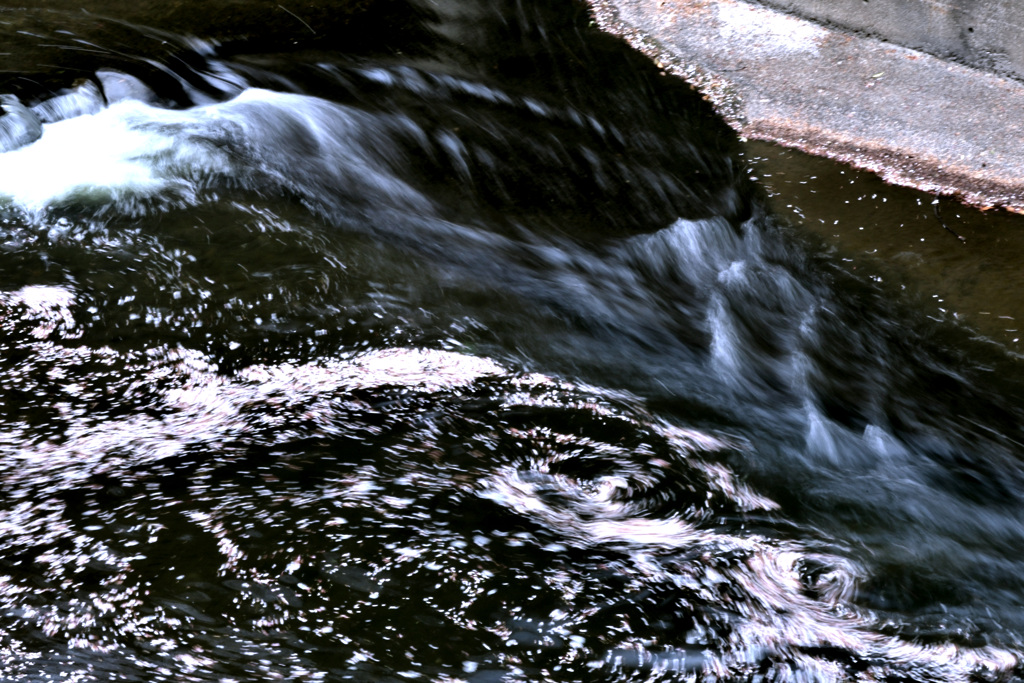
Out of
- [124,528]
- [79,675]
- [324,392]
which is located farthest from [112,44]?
[79,675]

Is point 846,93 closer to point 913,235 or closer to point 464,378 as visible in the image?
point 913,235

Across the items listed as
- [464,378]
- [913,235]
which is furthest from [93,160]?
[913,235]

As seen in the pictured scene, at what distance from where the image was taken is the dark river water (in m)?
1.91

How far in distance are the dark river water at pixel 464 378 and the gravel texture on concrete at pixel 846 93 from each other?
17 cm

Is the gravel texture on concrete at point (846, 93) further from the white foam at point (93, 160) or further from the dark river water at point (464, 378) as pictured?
the white foam at point (93, 160)

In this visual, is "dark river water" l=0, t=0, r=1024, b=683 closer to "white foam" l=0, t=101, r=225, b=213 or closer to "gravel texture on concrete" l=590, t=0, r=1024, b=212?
"white foam" l=0, t=101, r=225, b=213

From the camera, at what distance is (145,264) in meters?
2.82

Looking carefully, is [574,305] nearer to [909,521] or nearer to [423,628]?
[909,521]

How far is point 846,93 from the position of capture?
14.4 ft

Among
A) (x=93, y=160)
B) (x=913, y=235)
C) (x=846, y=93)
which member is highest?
(x=846, y=93)

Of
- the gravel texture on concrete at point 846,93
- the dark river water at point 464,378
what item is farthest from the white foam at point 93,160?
the gravel texture on concrete at point 846,93

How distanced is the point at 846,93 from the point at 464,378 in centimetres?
298

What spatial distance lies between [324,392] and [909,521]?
1.80 m

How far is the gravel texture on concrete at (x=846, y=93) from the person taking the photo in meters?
4.12
